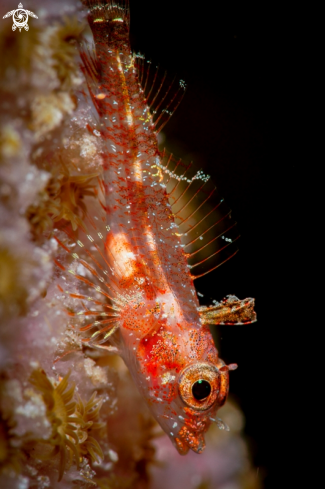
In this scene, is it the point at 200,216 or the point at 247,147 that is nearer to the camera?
the point at 200,216

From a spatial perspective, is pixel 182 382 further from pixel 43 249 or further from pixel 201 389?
pixel 43 249

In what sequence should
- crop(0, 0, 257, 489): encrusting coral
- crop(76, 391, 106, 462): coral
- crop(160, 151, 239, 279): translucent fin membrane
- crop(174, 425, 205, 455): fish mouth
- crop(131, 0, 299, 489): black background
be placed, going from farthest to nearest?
crop(131, 0, 299, 489): black background → crop(160, 151, 239, 279): translucent fin membrane → crop(174, 425, 205, 455): fish mouth → crop(76, 391, 106, 462): coral → crop(0, 0, 257, 489): encrusting coral

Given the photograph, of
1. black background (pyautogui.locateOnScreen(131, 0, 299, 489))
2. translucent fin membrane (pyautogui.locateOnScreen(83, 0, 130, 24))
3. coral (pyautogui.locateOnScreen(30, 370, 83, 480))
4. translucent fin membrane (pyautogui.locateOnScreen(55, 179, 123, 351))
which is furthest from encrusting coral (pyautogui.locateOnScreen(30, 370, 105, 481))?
translucent fin membrane (pyautogui.locateOnScreen(83, 0, 130, 24))

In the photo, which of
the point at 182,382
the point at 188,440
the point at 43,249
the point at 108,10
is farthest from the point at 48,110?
the point at 188,440

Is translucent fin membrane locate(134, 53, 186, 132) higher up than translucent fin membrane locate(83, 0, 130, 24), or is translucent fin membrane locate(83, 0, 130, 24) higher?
translucent fin membrane locate(83, 0, 130, 24)

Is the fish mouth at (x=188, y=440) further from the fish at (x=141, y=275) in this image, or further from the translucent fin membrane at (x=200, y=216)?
the translucent fin membrane at (x=200, y=216)

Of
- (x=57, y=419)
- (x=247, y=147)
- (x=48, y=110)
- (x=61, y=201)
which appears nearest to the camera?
(x=48, y=110)

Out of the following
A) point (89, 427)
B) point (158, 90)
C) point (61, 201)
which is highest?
point (158, 90)

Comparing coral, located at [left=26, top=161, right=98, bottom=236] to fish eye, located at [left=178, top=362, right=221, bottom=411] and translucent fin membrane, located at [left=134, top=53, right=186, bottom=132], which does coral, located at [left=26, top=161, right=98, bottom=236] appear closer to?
translucent fin membrane, located at [left=134, top=53, right=186, bottom=132]
